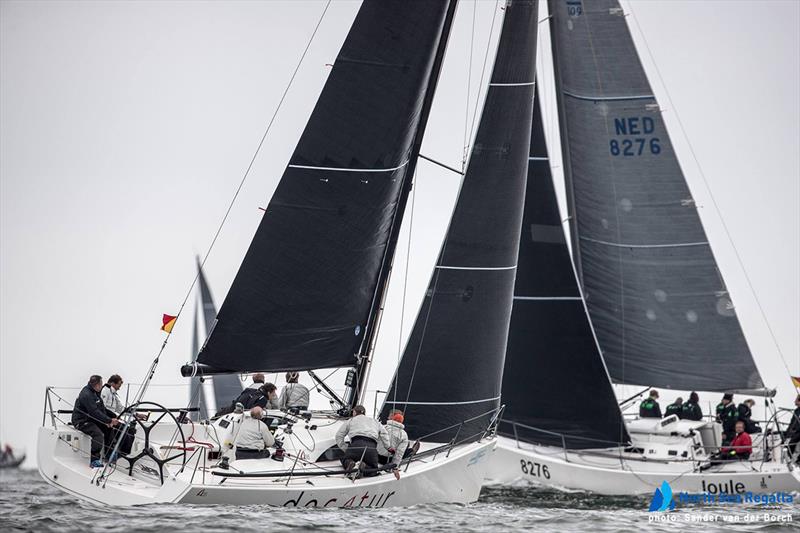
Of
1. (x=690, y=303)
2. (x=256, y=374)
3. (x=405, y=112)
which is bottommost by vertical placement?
(x=256, y=374)

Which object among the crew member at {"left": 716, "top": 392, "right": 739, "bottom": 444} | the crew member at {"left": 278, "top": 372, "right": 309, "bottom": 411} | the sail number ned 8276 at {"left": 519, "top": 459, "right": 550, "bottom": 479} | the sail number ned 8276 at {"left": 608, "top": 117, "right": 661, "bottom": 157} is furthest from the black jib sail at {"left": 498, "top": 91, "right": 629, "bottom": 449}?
the crew member at {"left": 278, "top": 372, "right": 309, "bottom": 411}

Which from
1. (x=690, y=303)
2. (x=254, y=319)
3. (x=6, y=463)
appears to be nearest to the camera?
(x=254, y=319)

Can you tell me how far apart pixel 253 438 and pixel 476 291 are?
4156 mm

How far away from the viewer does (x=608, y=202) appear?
22.1 meters

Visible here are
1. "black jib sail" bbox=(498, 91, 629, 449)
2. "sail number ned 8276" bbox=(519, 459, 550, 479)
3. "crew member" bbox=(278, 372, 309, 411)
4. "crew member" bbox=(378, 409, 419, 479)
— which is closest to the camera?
"crew member" bbox=(378, 409, 419, 479)

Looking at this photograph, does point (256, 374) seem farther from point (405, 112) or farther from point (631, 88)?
point (631, 88)

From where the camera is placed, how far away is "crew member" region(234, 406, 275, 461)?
12.7 meters

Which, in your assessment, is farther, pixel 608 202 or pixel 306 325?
pixel 608 202

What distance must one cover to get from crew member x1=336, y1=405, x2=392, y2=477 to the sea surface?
640 millimetres

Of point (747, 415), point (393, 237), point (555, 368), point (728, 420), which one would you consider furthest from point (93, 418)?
point (747, 415)

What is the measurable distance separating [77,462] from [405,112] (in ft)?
20.0

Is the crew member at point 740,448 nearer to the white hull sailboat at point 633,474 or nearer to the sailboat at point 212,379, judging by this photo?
the white hull sailboat at point 633,474

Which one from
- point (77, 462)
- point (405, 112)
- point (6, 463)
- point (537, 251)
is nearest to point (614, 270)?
point (537, 251)

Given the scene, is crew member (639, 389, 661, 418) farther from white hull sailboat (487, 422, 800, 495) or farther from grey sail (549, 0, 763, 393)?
white hull sailboat (487, 422, 800, 495)
